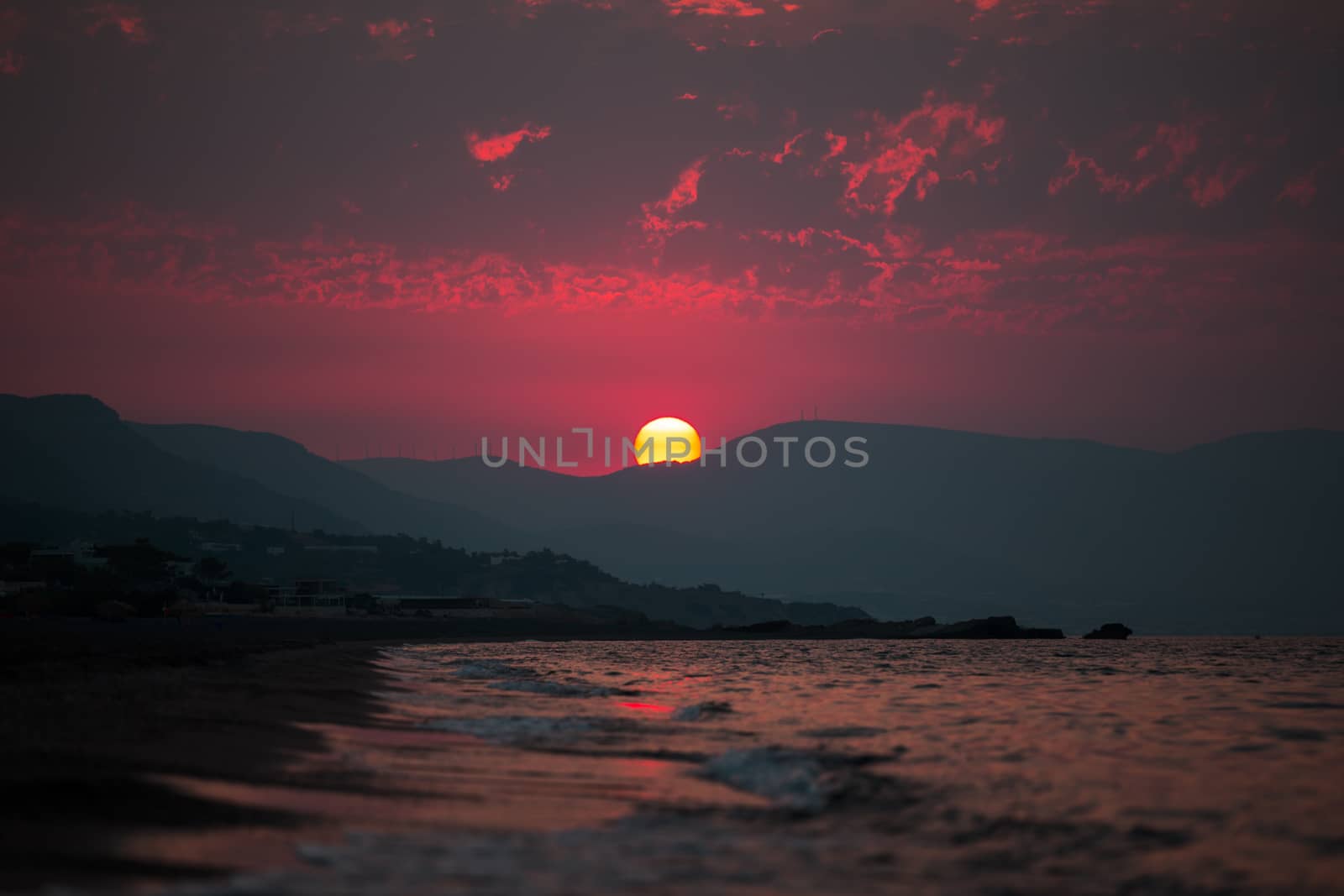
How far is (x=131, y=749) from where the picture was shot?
1369 centimetres

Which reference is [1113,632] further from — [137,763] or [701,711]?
[137,763]

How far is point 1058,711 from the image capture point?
961 inches

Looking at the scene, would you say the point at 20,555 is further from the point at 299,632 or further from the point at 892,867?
the point at 892,867

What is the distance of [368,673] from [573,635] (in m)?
A: 73.9

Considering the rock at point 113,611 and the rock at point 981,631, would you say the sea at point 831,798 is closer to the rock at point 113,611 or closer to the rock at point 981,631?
the rock at point 113,611

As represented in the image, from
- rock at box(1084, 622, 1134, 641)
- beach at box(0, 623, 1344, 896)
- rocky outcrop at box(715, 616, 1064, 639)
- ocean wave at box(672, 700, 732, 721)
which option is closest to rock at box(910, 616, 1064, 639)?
rocky outcrop at box(715, 616, 1064, 639)

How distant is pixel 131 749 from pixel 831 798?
8.46 meters

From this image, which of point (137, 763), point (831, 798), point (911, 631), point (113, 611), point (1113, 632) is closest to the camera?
point (137, 763)

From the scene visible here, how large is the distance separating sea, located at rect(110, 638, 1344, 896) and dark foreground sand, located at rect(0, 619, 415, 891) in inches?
25.4

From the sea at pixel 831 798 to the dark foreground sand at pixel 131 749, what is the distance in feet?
2.11

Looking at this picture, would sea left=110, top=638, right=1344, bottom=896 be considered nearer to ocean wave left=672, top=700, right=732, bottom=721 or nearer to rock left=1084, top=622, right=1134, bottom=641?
ocean wave left=672, top=700, right=732, bottom=721

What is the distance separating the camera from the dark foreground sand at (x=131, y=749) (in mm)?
9086

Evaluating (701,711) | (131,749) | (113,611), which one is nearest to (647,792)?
(131,749)

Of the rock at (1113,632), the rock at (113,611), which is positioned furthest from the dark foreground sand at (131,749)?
the rock at (1113,632)
